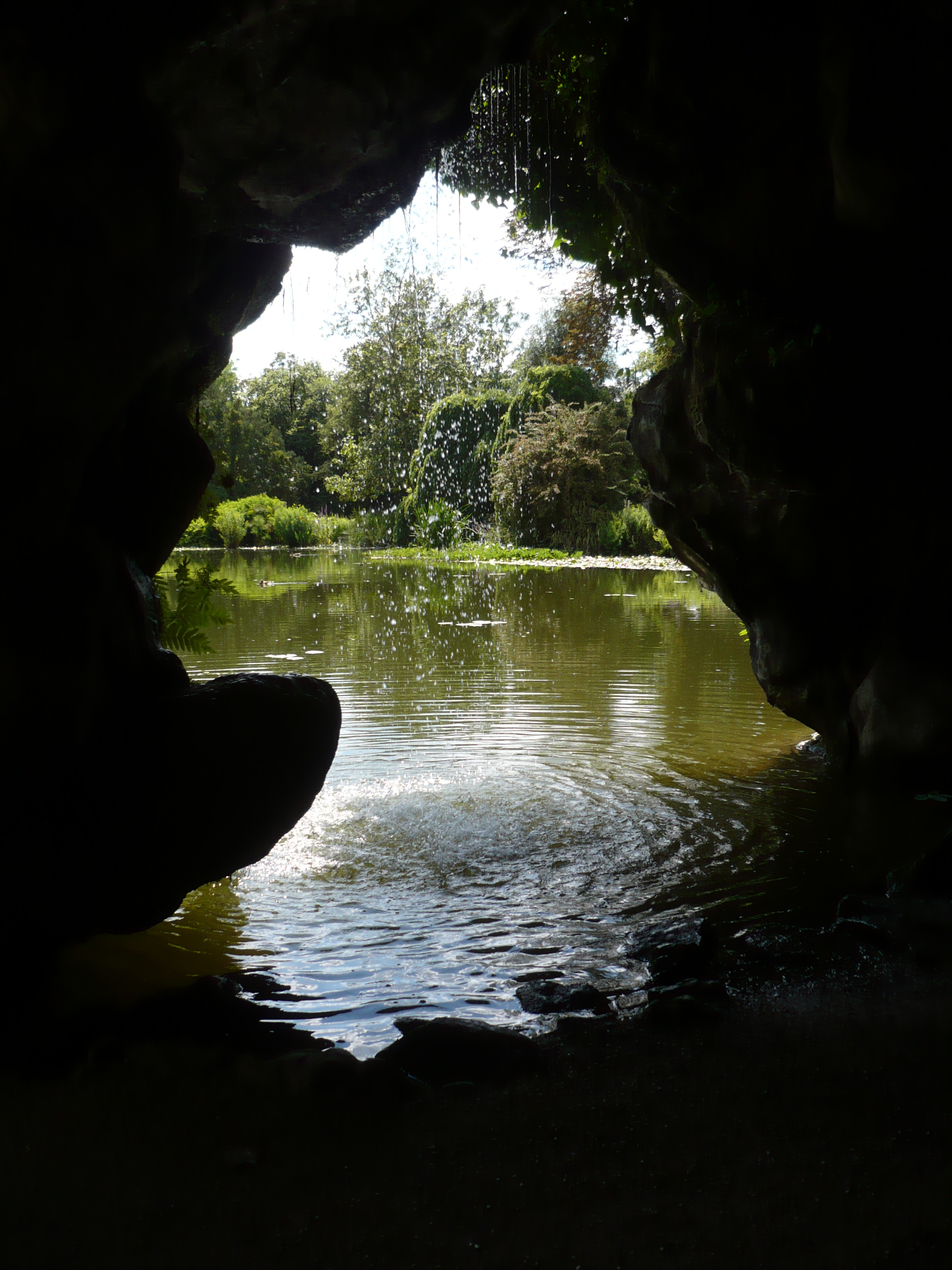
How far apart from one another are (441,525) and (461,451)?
2.93 metres

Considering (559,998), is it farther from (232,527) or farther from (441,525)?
(232,527)

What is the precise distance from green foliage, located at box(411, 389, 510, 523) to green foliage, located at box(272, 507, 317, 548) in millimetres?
8019

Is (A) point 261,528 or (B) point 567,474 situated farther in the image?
(A) point 261,528

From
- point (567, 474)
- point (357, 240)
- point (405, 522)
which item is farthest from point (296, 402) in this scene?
point (357, 240)

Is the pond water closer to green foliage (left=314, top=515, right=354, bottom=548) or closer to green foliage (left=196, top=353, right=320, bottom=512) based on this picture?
green foliage (left=314, top=515, right=354, bottom=548)

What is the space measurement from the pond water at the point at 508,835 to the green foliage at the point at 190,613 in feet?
4.27

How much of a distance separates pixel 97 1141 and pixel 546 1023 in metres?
1.45

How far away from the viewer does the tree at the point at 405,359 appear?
133 ft

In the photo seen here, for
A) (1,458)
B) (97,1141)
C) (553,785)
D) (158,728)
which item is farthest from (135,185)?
(553,785)

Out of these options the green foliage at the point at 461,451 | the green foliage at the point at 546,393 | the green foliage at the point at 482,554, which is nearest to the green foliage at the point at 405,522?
the green foliage at the point at 461,451

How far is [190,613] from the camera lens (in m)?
4.96

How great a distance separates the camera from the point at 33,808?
3252 mm

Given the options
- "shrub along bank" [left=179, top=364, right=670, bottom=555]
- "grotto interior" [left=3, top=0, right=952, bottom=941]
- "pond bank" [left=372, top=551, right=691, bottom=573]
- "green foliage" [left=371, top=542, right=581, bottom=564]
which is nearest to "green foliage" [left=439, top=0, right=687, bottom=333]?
"grotto interior" [left=3, top=0, right=952, bottom=941]

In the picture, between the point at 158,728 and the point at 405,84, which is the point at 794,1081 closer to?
the point at 158,728
